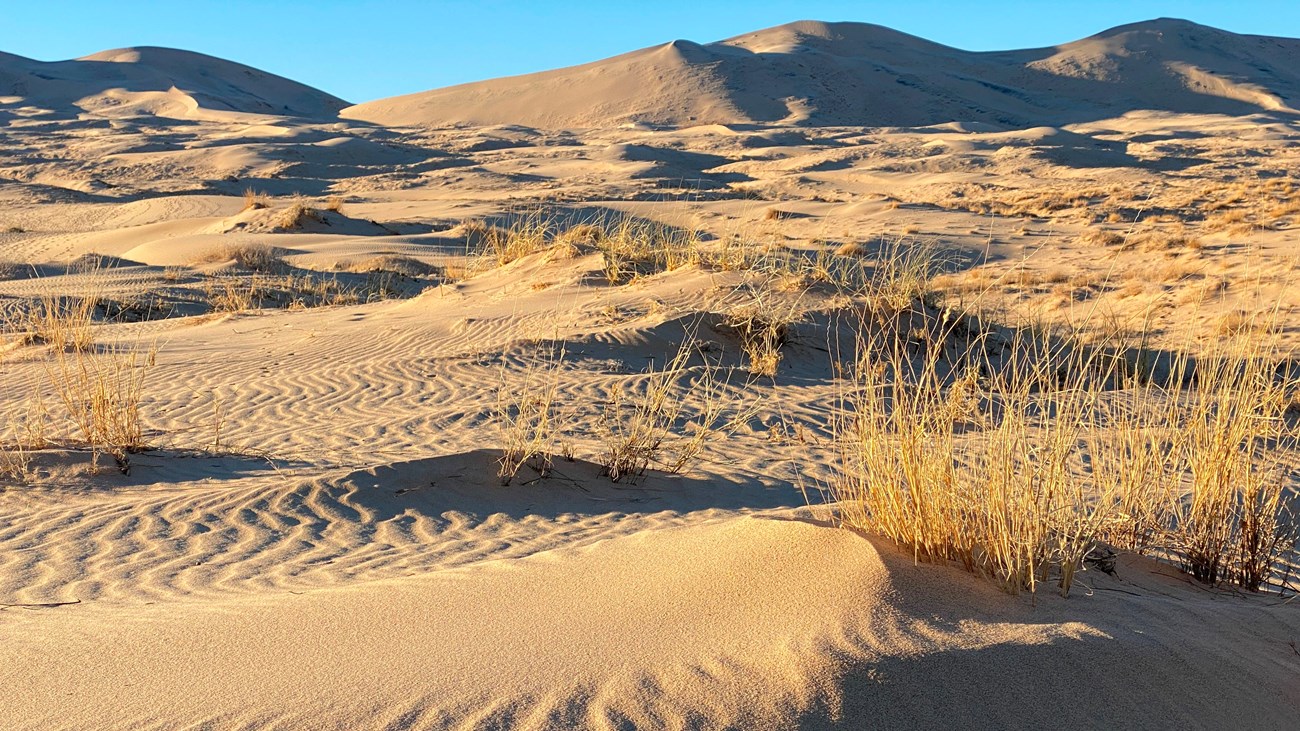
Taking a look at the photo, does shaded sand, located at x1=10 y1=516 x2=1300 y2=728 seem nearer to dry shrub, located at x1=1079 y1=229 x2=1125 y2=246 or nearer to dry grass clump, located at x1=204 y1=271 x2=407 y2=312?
dry grass clump, located at x1=204 y1=271 x2=407 y2=312

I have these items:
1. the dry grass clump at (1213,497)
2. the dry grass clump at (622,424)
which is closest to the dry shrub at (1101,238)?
the dry grass clump at (622,424)

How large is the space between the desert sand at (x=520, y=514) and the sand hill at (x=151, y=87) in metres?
60.0

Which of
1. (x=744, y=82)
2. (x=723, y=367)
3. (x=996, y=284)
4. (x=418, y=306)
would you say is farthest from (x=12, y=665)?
(x=744, y=82)

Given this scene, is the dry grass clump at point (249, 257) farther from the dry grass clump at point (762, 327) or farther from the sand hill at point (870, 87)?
the sand hill at point (870, 87)

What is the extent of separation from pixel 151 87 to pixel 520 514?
9790cm

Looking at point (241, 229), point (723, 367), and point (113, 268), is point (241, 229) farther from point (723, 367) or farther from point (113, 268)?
point (723, 367)

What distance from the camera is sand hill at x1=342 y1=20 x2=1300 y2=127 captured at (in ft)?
267

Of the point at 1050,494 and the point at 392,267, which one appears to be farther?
the point at 392,267

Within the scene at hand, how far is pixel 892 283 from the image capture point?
10.0 meters

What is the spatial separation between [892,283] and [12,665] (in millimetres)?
8324

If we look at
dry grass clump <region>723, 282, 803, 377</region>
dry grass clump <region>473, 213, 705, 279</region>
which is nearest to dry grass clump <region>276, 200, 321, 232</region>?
dry grass clump <region>473, 213, 705, 279</region>

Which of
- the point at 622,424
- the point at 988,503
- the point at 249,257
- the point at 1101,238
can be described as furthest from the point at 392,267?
the point at 988,503

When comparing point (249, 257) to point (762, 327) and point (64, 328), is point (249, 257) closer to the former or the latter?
point (64, 328)

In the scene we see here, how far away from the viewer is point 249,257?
698 inches
